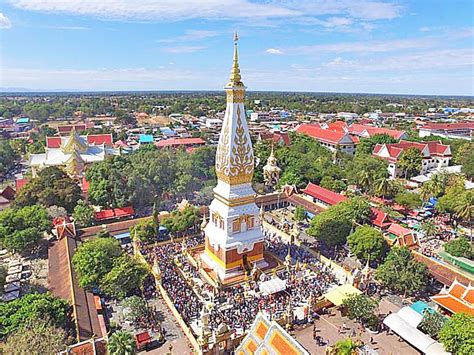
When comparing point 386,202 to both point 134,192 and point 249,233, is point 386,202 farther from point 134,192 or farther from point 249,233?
point 134,192


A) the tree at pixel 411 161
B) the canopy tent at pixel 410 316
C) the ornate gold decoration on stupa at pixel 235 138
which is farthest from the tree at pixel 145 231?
the tree at pixel 411 161

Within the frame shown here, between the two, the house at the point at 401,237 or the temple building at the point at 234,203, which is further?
the house at the point at 401,237

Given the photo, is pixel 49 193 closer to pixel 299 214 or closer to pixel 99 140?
pixel 299 214

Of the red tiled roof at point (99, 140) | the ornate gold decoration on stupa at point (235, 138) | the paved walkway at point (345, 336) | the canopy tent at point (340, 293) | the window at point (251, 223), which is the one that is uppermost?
the ornate gold decoration on stupa at point (235, 138)

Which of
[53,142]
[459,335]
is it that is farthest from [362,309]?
[53,142]

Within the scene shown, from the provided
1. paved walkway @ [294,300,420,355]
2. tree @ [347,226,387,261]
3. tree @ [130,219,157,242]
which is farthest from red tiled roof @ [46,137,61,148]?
paved walkway @ [294,300,420,355]

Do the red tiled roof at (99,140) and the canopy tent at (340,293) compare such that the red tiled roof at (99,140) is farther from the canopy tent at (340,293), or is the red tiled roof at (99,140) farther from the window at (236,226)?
the canopy tent at (340,293)
